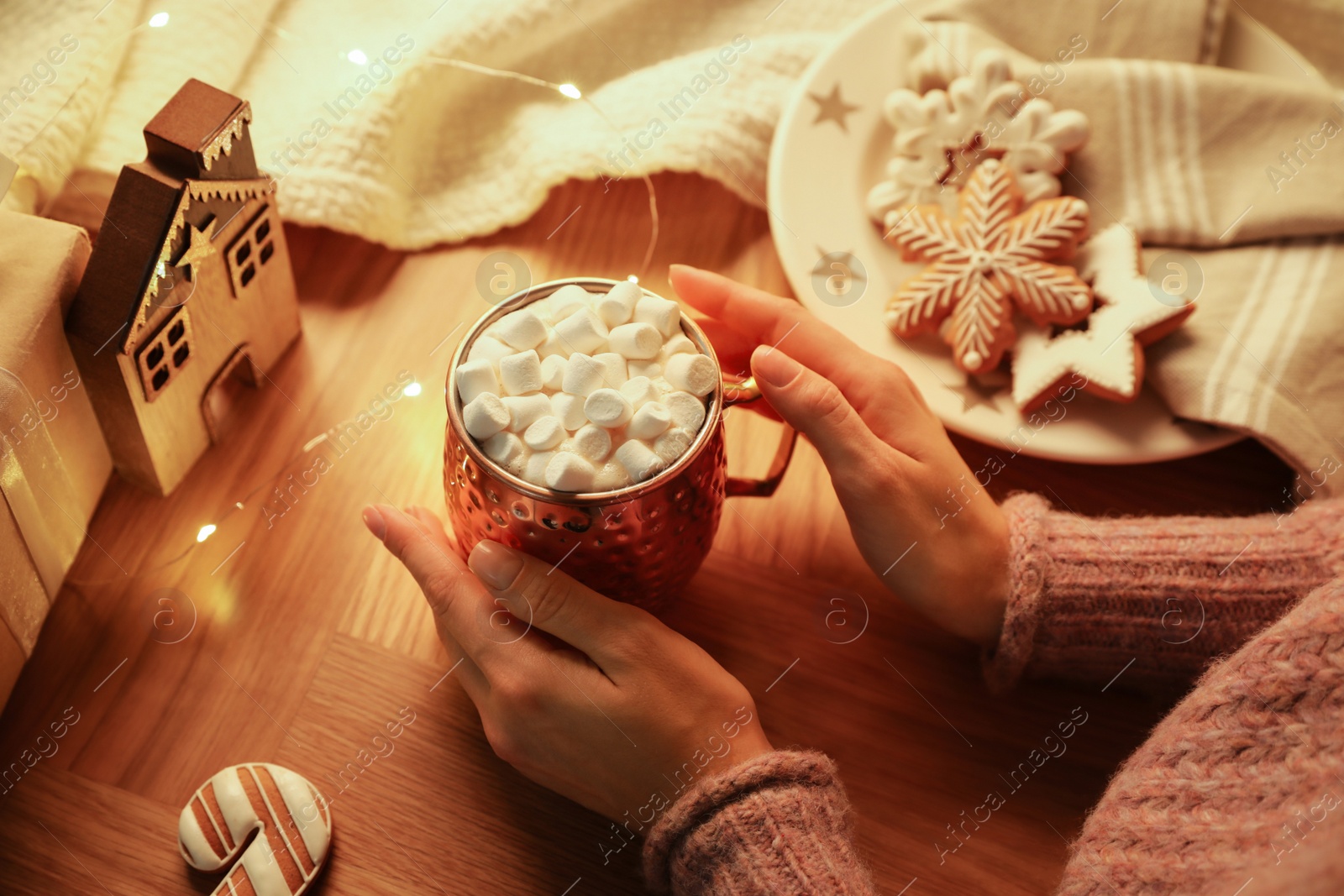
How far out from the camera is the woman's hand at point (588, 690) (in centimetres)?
61

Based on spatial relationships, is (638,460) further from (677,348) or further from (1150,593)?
(1150,593)

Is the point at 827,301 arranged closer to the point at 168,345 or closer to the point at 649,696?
the point at 649,696

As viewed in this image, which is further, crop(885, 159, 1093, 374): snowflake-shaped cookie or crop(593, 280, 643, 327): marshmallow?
crop(885, 159, 1093, 374): snowflake-shaped cookie

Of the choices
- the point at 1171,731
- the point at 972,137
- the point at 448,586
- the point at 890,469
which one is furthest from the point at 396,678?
the point at 972,137

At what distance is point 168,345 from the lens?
66 cm

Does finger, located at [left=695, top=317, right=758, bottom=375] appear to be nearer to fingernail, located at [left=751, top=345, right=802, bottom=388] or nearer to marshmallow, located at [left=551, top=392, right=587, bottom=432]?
fingernail, located at [left=751, top=345, right=802, bottom=388]

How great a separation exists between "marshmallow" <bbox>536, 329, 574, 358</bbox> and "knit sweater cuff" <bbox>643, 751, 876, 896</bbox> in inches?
10.6

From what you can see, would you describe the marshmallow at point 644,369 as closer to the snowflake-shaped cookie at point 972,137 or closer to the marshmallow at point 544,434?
the marshmallow at point 544,434

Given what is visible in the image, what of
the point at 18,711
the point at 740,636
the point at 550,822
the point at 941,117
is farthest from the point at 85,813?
the point at 941,117

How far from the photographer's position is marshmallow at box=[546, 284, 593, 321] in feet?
1.93

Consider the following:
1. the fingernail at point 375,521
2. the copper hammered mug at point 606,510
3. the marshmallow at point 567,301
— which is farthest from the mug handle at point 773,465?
the fingernail at point 375,521

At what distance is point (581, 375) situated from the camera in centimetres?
55

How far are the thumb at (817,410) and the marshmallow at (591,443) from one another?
0.14m

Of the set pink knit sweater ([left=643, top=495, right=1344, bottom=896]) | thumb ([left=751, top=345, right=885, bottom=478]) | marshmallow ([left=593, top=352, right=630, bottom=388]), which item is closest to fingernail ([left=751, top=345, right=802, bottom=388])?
thumb ([left=751, top=345, right=885, bottom=478])
